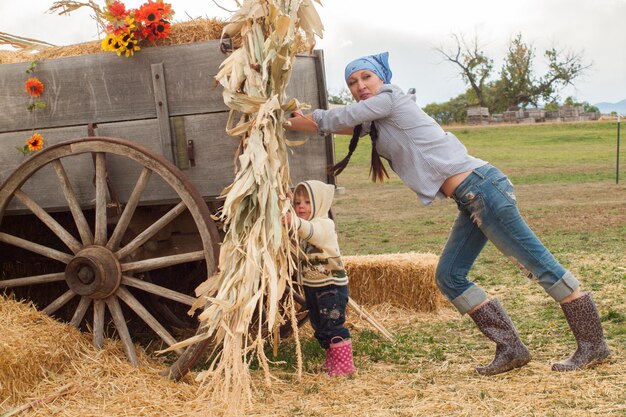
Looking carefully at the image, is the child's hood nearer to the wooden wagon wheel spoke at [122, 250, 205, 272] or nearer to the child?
the child

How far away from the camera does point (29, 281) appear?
15.4ft

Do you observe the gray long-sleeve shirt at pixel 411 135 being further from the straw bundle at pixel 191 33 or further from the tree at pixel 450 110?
the tree at pixel 450 110

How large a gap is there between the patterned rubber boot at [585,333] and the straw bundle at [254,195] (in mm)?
1490

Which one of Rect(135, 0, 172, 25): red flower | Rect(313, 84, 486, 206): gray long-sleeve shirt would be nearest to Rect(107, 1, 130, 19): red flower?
Rect(135, 0, 172, 25): red flower

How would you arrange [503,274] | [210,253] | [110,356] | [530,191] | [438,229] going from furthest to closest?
[530,191], [438,229], [503,274], [110,356], [210,253]

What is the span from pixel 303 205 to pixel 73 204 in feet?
3.99

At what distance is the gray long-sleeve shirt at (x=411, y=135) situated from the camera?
428 centimetres

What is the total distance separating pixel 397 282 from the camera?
22.0ft

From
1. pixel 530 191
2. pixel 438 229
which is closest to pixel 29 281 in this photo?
pixel 438 229

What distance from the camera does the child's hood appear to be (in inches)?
178

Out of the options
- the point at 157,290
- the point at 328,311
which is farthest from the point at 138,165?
the point at 328,311

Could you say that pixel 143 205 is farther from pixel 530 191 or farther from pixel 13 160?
pixel 530 191

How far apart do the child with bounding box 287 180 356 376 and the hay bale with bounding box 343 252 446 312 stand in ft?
7.00

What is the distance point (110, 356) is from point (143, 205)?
827mm
